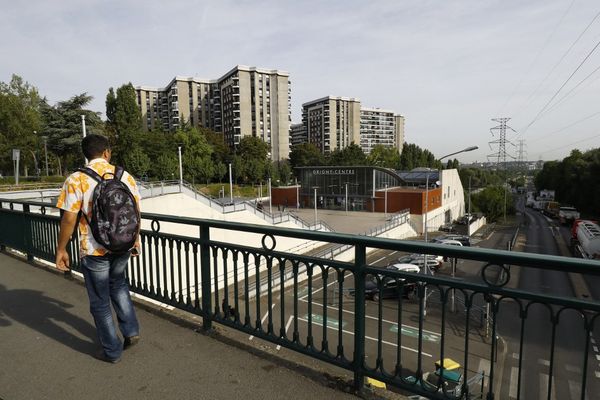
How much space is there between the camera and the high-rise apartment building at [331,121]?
11519cm

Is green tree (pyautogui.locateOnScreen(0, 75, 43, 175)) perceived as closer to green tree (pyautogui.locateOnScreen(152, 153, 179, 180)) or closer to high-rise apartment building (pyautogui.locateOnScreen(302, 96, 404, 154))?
green tree (pyautogui.locateOnScreen(152, 153, 179, 180))

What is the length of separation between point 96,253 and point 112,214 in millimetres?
373

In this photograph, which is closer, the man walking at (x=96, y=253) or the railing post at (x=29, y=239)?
the man walking at (x=96, y=253)

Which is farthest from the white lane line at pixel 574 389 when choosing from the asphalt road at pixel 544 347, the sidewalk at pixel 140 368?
the sidewalk at pixel 140 368

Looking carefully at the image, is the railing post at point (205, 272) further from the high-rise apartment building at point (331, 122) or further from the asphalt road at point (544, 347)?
the high-rise apartment building at point (331, 122)

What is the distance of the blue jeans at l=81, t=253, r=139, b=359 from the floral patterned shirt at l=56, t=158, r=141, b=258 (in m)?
0.10

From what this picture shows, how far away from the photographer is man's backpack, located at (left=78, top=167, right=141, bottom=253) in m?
2.81

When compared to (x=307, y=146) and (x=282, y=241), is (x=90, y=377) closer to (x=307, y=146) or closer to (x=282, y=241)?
(x=282, y=241)

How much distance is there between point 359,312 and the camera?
2.77 m

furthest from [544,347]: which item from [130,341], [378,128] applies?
[378,128]

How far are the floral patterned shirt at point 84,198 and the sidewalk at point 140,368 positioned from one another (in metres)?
0.98

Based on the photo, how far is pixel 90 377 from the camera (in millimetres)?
2908

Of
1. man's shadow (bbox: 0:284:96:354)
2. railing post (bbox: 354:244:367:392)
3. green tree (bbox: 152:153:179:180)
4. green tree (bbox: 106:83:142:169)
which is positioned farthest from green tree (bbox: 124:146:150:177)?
railing post (bbox: 354:244:367:392)

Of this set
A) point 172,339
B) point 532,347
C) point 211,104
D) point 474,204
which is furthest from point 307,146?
point 172,339
